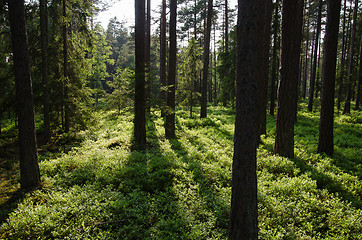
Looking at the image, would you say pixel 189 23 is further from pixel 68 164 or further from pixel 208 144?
pixel 68 164

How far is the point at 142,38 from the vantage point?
993 centimetres

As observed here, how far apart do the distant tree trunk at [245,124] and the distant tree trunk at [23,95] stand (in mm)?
6193

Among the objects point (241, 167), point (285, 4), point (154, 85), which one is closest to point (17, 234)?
point (241, 167)

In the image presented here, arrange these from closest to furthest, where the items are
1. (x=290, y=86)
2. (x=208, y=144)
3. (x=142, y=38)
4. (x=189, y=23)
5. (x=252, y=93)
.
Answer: (x=252, y=93) → (x=290, y=86) → (x=142, y=38) → (x=208, y=144) → (x=189, y=23)

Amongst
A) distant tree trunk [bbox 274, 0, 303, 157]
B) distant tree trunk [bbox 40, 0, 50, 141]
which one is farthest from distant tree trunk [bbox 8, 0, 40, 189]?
distant tree trunk [bbox 274, 0, 303, 157]

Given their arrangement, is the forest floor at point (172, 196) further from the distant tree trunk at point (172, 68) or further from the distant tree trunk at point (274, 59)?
the distant tree trunk at point (274, 59)

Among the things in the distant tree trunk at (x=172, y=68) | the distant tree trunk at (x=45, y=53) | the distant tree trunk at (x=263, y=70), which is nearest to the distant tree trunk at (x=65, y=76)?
the distant tree trunk at (x=45, y=53)

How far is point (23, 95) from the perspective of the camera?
6.05 meters

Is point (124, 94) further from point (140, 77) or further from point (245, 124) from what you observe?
point (245, 124)

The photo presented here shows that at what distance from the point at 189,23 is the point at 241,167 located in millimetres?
35119

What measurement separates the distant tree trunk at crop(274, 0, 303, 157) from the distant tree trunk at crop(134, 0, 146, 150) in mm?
6251

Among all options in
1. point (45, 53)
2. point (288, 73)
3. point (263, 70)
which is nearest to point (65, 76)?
point (45, 53)

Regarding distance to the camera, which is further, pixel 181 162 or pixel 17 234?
pixel 181 162

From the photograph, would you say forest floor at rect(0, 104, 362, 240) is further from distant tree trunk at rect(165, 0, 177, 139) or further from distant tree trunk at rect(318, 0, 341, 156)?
distant tree trunk at rect(165, 0, 177, 139)
